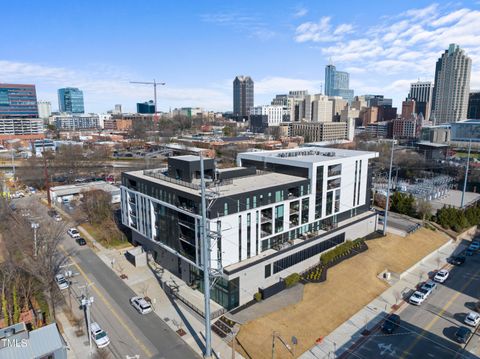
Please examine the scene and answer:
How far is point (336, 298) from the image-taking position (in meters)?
32.7

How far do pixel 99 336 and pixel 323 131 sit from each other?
484 ft

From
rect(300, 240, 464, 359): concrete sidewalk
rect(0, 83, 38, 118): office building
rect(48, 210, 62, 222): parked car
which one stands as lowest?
rect(300, 240, 464, 359): concrete sidewalk

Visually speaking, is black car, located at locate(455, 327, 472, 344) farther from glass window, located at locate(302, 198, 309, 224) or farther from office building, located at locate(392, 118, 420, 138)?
office building, located at locate(392, 118, 420, 138)

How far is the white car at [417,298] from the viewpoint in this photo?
106ft

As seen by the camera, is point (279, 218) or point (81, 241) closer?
point (279, 218)

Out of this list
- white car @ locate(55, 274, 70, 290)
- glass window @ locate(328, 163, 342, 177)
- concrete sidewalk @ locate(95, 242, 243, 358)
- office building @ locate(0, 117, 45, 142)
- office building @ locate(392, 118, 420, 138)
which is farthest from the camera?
office building @ locate(392, 118, 420, 138)

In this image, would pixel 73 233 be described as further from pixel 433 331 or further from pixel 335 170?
pixel 433 331

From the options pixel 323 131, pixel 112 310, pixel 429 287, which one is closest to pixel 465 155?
pixel 323 131

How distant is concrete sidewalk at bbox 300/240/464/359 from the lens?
85.0ft

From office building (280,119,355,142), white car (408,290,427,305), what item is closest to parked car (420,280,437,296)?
white car (408,290,427,305)

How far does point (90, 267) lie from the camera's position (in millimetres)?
38969

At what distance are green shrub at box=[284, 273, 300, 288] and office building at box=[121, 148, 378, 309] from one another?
76 centimetres

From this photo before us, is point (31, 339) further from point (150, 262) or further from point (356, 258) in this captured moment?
point (356, 258)

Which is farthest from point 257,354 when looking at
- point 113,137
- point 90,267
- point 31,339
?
point 113,137
